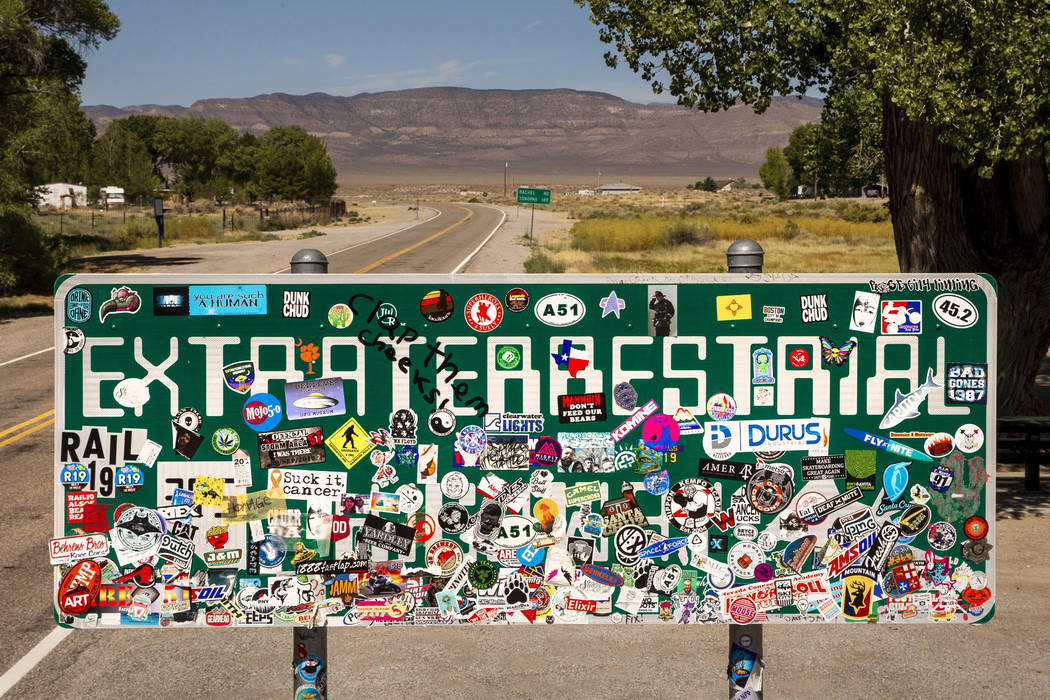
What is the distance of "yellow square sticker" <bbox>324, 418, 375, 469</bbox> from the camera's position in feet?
10.2

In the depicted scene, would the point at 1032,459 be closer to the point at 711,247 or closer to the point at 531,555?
the point at 531,555

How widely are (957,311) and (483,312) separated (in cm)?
144

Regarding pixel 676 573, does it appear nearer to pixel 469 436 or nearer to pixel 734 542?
pixel 734 542

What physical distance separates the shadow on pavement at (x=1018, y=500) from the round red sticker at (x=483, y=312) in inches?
323

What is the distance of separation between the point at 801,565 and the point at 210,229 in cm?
6020

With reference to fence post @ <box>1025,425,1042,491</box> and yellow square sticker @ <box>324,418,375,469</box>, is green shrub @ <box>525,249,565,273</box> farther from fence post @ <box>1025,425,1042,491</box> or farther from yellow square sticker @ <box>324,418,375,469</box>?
yellow square sticker @ <box>324,418,375,469</box>

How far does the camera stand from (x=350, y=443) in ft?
10.2

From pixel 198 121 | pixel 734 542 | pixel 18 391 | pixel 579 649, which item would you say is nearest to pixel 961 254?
pixel 579 649

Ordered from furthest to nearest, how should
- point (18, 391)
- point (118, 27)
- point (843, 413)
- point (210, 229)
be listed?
1. point (210, 229)
2. point (118, 27)
3. point (18, 391)
4. point (843, 413)

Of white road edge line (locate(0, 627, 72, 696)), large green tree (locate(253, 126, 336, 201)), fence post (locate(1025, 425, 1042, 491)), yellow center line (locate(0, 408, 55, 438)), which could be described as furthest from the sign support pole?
large green tree (locate(253, 126, 336, 201))

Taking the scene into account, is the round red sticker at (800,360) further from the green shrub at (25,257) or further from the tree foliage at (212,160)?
the tree foliage at (212,160)

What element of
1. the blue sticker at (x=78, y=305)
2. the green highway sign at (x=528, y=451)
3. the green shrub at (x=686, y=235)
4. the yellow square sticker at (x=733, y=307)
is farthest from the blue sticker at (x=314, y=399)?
the green shrub at (x=686, y=235)

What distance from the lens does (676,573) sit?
10.4 feet

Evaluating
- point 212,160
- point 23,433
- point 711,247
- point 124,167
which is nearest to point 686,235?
point 711,247
